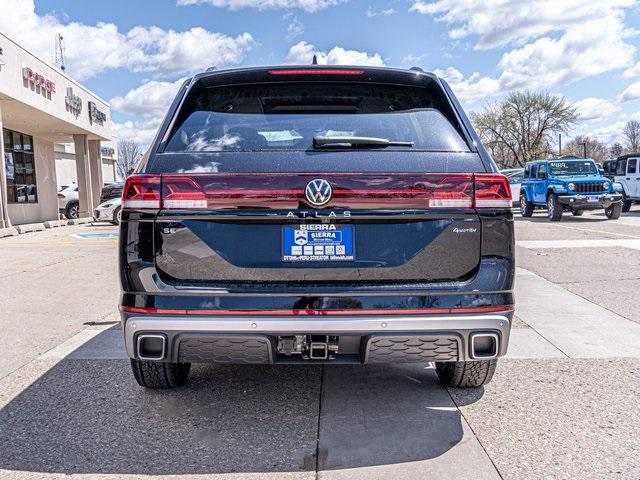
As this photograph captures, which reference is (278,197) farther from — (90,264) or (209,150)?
(90,264)

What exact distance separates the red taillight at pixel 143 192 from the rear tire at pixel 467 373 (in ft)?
6.47

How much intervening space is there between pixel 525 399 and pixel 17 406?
305 cm

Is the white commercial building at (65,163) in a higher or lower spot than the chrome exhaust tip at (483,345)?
higher

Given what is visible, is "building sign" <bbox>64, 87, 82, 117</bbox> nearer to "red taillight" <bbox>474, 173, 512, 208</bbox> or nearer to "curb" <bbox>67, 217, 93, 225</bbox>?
"curb" <bbox>67, 217, 93, 225</bbox>

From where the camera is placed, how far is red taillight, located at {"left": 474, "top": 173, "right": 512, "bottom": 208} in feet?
9.54

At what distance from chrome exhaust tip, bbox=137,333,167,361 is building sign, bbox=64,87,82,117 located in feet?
74.1

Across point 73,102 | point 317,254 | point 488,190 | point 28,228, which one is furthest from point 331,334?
point 73,102

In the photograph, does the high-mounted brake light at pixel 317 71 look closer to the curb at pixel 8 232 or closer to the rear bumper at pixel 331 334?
the rear bumper at pixel 331 334

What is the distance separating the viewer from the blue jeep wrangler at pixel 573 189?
18.3m

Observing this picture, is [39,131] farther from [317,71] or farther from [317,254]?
[317,254]

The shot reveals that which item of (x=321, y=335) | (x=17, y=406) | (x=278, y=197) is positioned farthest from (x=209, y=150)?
(x=17, y=406)

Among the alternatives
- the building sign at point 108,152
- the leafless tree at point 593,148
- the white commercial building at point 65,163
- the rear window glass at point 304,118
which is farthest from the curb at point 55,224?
the leafless tree at point 593,148

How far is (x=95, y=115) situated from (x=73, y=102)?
4.11 metres

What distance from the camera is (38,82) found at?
65.4 feet
